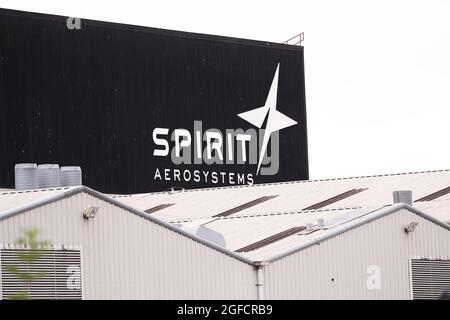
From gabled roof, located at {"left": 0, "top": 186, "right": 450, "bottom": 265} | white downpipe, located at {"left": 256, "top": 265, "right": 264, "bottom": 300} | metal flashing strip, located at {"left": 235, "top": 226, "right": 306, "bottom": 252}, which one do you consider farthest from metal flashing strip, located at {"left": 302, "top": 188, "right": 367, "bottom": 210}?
white downpipe, located at {"left": 256, "top": 265, "right": 264, "bottom": 300}

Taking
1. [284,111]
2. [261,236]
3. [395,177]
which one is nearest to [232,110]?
[284,111]

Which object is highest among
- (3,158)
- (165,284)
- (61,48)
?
(61,48)

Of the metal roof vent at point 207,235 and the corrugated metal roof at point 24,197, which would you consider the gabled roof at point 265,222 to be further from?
the metal roof vent at point 207,235

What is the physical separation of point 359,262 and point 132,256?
7612 mm

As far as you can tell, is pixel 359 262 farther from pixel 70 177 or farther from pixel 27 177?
pixel 27 177

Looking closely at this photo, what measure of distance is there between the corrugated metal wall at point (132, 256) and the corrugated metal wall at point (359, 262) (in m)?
1.11

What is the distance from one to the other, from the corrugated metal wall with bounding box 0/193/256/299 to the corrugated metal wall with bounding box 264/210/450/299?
111 centimetres

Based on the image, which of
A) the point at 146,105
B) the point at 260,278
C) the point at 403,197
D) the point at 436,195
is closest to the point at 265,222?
the point at 403,197

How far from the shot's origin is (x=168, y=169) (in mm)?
71625

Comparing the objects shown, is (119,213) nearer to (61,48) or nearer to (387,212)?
(387,212)

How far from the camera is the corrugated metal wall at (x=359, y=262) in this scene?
3753cm

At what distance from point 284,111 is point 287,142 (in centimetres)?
171

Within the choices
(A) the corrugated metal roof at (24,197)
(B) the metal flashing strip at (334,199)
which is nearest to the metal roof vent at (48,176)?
(A) the corrugated metal roof at (24,197)

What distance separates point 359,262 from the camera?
3925 cm
